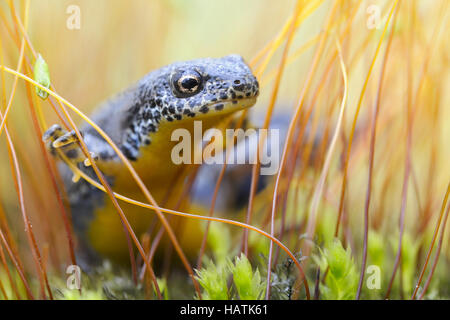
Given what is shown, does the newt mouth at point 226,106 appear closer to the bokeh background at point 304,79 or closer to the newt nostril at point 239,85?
the newt nostril at point 239,85

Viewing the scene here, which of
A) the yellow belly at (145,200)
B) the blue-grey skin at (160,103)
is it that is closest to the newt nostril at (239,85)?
the blue-grey skin at (160,103)

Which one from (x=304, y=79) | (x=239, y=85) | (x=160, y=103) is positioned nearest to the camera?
(x=239, y=85)

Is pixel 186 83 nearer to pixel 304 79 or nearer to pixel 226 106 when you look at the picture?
pixel 226 106

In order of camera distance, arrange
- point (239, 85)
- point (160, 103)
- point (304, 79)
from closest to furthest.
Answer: point (239, 85) → point (160, 103) → point (304, 79)

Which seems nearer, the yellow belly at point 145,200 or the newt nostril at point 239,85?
the newt nostril at point 239,85

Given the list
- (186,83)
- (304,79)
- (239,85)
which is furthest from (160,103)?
(304,79)

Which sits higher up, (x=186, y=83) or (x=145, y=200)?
(x=186, y=83)
